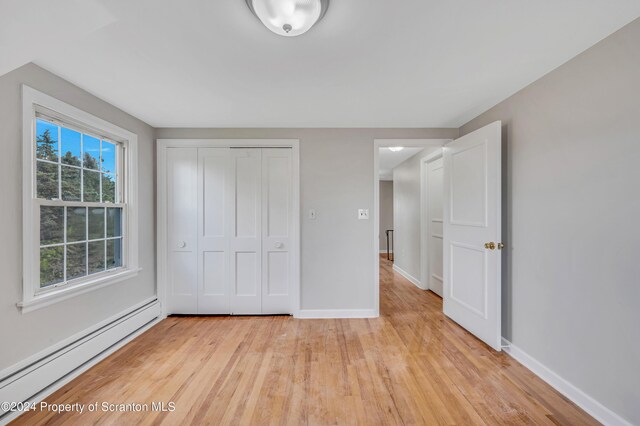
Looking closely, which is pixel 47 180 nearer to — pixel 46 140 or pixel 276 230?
pixel 46 140

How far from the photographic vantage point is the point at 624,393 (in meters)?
1.43

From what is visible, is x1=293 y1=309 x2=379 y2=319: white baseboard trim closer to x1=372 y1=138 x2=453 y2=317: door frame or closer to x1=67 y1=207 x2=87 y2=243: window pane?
x1=372 y1=138 x2=453 y2=317: door frame

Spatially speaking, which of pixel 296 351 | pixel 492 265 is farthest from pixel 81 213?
pixel 492 265

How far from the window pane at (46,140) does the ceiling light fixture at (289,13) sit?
1788 millimetres

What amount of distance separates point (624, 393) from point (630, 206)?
1023mm

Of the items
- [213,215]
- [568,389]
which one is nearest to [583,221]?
[568,389]

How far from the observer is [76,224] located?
2082 millimetres

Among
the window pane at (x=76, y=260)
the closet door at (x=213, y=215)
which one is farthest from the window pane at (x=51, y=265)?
the closet door at (x=213, y=215)

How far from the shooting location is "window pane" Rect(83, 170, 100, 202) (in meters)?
2.21

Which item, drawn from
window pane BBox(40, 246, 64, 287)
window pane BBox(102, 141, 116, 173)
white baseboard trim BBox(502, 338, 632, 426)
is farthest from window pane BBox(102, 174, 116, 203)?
white baseboard trim BBox(502, 338, 632, 426)

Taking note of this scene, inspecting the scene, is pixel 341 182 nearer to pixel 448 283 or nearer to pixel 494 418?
pixel 448 283

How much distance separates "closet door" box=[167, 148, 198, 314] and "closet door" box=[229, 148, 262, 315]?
440 mm

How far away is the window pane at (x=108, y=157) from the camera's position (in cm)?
244

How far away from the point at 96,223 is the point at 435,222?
4052mm
